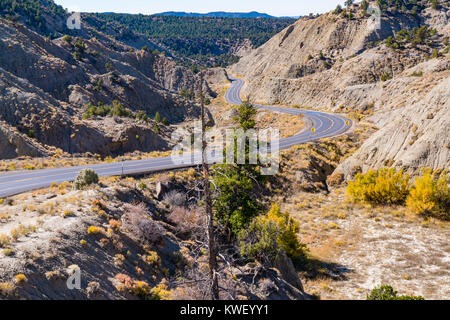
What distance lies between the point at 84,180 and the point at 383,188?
83.0ft

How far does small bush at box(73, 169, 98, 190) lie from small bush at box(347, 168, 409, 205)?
23612 millimetres

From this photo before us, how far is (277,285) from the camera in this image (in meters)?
15.9

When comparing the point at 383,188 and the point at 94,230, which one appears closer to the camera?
the point at 94,230

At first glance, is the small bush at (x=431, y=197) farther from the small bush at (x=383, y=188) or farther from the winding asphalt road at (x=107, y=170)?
the winding asphalt road at (x=107, y=170)

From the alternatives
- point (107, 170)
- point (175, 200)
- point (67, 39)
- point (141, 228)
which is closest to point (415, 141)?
point (175, 200)

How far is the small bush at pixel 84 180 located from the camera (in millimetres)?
20688

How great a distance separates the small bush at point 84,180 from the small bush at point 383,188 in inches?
930

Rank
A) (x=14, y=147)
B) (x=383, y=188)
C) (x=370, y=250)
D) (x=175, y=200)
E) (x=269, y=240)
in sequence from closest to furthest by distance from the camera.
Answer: (x=269, y=240) → (x=370, y=250) → (x=175, y=200) → (x=383, y=188) → (x=14, y=147)

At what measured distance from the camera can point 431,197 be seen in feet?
84.9

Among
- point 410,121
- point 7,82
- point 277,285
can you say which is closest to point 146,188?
point 277,285

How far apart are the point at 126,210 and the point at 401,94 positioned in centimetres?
5705

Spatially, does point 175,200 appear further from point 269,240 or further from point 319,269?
point 319,269

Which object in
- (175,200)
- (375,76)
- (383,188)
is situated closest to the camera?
(175,200)

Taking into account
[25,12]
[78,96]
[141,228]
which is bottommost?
[141,228]
